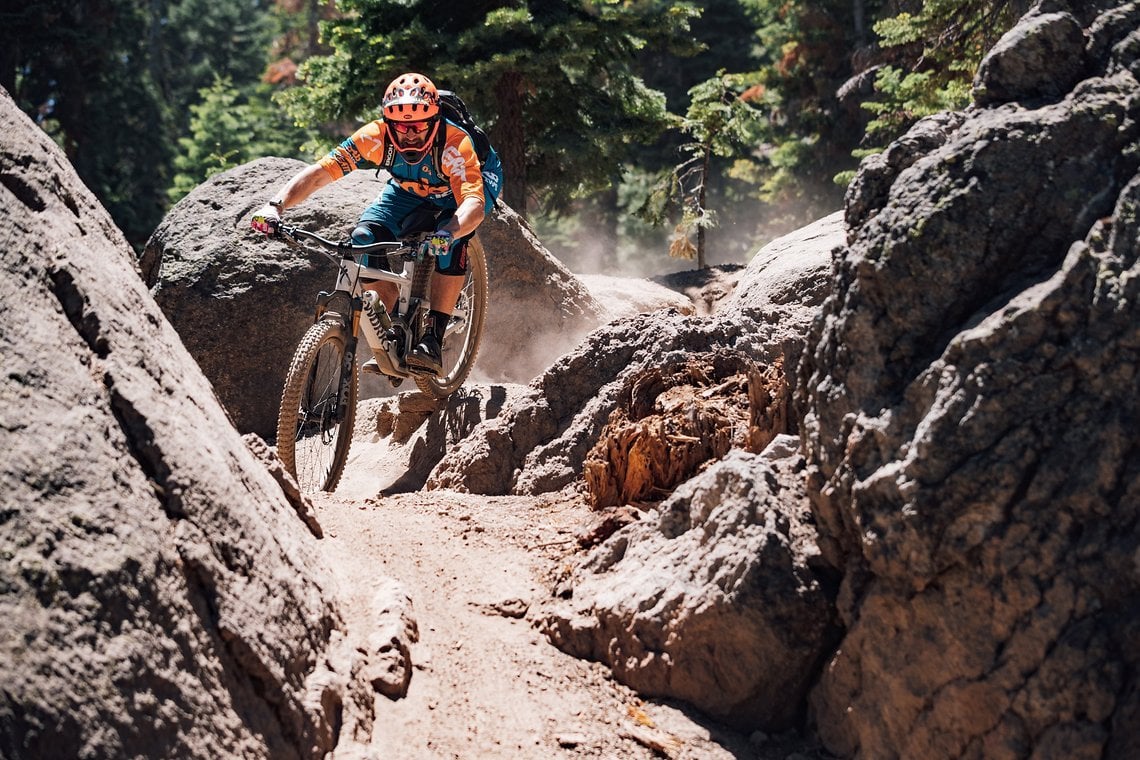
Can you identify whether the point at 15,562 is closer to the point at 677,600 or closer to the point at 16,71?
the point at 677,600

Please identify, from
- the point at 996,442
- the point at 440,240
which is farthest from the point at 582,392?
the point at 996,442

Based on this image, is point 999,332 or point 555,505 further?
point 555,505

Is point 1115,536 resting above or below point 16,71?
below

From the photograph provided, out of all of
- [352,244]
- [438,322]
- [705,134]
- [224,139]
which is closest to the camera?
[352,244]

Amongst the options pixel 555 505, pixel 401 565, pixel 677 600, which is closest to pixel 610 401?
pixel 555 505

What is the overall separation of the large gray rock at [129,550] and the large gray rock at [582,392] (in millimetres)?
2270

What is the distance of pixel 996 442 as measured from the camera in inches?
124

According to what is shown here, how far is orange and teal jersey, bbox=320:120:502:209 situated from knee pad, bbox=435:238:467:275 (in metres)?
0.36

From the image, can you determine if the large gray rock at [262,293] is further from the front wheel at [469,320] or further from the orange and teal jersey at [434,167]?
the orange and teal jersey at [434,167]

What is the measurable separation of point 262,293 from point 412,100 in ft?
9.47

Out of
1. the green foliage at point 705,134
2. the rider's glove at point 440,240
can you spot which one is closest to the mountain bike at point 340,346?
the rider's glove at point 440,240

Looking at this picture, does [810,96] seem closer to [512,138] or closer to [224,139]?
[512,138]

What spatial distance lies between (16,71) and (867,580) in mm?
24039

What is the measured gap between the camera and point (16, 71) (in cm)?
2300
